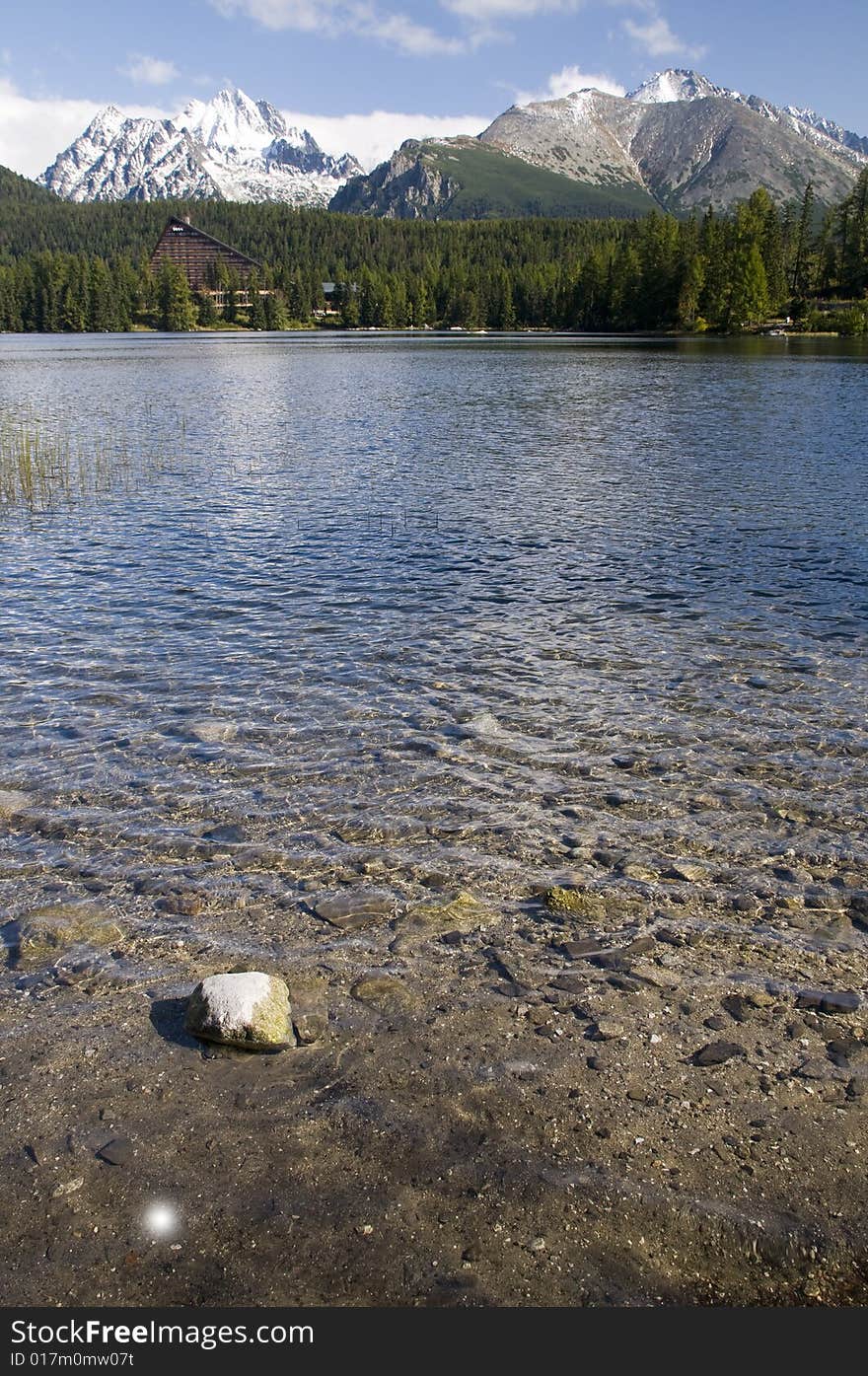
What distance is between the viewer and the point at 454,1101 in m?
6.69

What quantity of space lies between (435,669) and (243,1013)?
9.72 meters

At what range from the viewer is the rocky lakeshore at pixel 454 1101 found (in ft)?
17.7

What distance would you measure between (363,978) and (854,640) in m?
13.3

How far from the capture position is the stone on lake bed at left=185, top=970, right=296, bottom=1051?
23.8ft

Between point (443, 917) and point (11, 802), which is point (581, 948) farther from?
point (11, 802)

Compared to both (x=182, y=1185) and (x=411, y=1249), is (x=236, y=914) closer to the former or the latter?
(x=182, y=1185)

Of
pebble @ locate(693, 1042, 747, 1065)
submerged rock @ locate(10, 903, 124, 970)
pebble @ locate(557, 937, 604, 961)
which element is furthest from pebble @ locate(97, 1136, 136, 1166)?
pebble @ locate(693, 1042, 747, 1065)

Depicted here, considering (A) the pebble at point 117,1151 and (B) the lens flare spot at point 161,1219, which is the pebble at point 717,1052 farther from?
(A) the pebble at point 117,1151

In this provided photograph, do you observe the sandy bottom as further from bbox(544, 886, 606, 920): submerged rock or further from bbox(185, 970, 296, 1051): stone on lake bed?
bbox(544, 886, 606, 920): submerged rock

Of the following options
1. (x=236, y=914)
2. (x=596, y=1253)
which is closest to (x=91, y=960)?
(x=236, y=914)

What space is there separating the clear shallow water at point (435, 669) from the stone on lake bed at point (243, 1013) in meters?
1.29

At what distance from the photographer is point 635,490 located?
3419 centimetres

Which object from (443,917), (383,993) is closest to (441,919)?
(443,917)

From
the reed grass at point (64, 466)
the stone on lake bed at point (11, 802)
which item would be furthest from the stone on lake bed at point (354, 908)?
the reed grass at point (64, 466)
